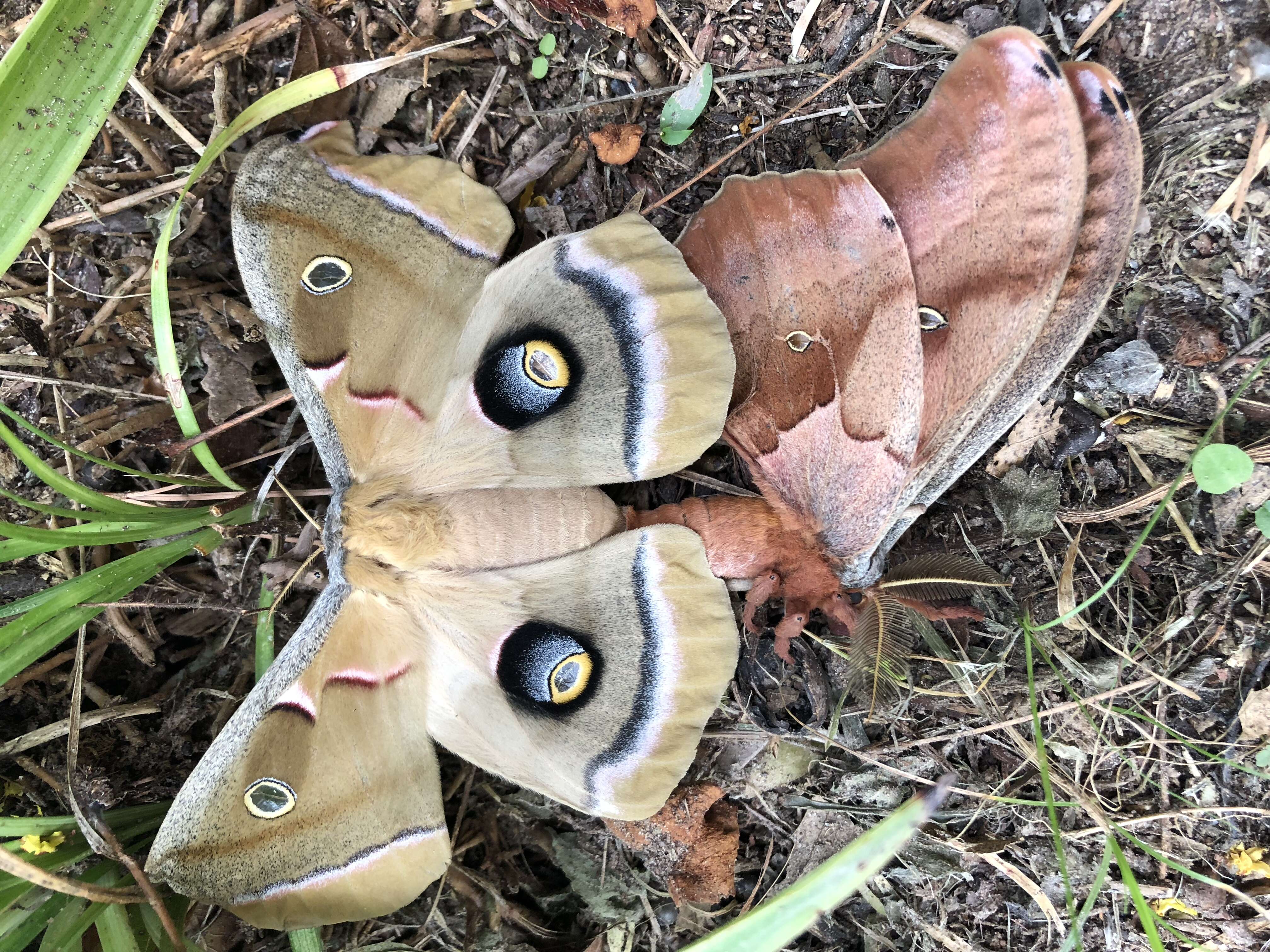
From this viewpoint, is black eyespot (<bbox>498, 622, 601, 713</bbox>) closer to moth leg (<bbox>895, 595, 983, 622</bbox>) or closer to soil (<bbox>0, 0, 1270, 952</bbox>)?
soil (<bbox>0, 0, 1270, 952</bbox>)

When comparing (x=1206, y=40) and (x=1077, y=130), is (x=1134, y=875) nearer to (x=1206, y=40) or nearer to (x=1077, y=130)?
(x=1077, y=130)

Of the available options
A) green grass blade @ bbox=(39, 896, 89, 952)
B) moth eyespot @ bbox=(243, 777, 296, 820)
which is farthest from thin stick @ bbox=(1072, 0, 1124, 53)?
green grass blade @ bbox=(39, 896, 89, 952)

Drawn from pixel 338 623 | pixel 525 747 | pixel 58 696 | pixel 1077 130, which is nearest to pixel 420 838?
pixel 525 747

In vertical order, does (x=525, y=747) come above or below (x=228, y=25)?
below

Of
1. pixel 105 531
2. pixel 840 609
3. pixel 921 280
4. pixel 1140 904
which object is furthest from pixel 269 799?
pixel 1140 904

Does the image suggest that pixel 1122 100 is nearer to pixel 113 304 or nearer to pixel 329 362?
pixel 329 362

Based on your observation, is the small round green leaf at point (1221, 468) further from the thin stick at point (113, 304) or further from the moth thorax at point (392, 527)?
the thin stick at point (113, 304)
